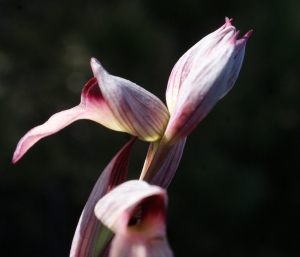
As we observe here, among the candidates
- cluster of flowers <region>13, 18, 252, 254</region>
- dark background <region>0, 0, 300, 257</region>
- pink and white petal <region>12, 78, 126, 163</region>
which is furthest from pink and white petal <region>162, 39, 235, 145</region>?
dark background <region>0, 0, 300, 257</region>

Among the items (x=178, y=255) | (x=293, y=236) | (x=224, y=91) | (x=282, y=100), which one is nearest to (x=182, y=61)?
(x=224, y=91)

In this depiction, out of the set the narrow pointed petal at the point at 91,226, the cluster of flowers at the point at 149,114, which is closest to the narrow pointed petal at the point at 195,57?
the cluster of flowers at the point at 149,114

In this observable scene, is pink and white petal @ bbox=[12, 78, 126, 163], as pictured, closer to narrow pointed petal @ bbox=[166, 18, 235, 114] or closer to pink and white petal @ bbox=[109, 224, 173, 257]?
narrow pointed petal @ bbox=[166, 18, 235, 114]

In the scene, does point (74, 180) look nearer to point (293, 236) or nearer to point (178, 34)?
point (178, 34)

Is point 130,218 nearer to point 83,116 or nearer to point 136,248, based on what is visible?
point 136,248

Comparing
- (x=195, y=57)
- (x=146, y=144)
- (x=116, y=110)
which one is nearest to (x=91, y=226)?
(x=116, y=110)

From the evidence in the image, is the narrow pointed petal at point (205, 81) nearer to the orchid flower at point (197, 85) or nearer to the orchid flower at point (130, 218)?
the orchid flower at point (197, 85)

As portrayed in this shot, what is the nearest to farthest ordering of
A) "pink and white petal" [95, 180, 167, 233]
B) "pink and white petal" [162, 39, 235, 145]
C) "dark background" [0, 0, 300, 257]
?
"pink and white petal" [95, 180, 167, 233]
"pink and white petal" [162, 39, 235, 145]
"dark background" [0, 0, 300, 257]
